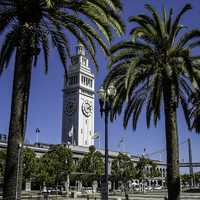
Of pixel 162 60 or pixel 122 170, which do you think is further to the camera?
pixel 122 170

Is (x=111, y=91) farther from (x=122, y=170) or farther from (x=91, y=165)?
(x=122, y=170)

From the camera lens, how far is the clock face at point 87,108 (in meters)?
133

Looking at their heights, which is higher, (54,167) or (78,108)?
(78,108)

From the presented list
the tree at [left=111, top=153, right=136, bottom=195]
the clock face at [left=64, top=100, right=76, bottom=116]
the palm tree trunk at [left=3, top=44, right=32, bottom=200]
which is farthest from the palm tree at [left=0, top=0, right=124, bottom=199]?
the clock face at [left=64, top=100, right=76, bottom=116]

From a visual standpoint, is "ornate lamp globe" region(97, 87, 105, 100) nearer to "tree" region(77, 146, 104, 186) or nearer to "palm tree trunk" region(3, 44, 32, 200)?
"palm tree trunk" region(3, 44, 32, 200)

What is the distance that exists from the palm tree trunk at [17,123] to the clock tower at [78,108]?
361 feet

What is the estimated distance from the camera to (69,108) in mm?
134000

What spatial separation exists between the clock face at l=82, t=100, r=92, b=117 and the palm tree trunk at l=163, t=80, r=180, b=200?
112 m

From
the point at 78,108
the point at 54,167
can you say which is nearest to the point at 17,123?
the point at 54,167

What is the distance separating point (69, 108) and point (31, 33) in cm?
11910

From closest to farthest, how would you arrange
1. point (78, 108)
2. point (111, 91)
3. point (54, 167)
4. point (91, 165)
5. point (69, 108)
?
point (111, 91)
point (54, 167)
point (91, 165)
point (78, 108)
point (69, 108)

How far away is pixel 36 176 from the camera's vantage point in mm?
68750

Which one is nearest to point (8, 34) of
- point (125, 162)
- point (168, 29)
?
point (168, 29)

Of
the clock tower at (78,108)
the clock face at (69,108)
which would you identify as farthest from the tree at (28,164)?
the clock face at (69,108)
